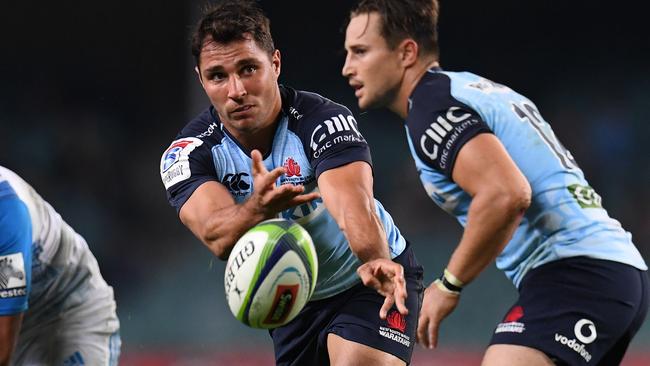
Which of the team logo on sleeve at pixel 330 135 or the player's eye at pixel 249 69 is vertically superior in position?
the player's eye at pixel 249 69

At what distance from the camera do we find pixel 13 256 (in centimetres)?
422

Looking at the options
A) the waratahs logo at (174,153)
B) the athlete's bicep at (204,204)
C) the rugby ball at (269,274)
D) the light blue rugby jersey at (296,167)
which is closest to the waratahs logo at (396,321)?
the light blue rugby jersey at (296,167)

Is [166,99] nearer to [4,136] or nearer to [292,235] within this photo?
[4,136]

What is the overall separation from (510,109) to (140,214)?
8.12 meters

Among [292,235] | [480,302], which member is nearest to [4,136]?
[480,302]

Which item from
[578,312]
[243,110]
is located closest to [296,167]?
[243,110]

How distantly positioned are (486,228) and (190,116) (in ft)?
26.3

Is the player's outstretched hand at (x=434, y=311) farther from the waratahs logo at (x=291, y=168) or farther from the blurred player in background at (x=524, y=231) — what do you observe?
the waratahs logo at (x=291, y=168)

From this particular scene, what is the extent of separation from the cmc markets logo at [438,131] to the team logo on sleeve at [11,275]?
1782mm

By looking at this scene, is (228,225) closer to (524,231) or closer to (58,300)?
(58,300)

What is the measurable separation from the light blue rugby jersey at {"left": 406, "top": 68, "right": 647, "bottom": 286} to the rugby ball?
2.15ft

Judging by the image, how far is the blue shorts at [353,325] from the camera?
4.55 meters

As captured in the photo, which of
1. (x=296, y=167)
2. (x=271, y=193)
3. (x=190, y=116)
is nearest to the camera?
(x=271, y=193)

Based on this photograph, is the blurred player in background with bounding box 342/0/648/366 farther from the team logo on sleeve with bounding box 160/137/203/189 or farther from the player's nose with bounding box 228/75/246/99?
the team logo on sleeve with bounding box 160/137/203/189
